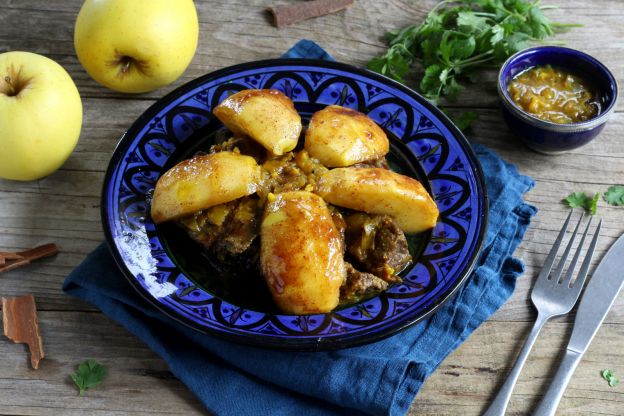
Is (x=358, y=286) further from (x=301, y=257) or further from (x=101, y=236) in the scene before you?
(x=101, y=236)

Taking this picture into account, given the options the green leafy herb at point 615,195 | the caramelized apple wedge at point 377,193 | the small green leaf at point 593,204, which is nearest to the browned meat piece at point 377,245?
the caramelized apple wedge at point 377,193

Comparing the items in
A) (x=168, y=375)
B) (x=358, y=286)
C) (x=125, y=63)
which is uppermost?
(x=125, y=63)

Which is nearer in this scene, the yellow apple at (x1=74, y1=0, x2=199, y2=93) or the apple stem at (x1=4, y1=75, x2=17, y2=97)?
the apple stem at (x1=4, y1=75, x2=17, y2=97)

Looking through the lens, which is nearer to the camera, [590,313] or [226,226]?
[226,226]

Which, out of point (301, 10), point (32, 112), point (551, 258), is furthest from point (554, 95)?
point (32, 112)

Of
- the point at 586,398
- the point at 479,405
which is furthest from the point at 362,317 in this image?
the point at 586,398

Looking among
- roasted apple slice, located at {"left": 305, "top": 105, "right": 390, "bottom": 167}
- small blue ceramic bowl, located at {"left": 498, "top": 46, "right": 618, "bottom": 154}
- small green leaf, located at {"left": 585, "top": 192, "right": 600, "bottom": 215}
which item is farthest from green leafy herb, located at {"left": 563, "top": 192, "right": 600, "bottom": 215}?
roasted apple slice, located at {"left": 305, "top": 105, "right": 390, "bottom": 167}

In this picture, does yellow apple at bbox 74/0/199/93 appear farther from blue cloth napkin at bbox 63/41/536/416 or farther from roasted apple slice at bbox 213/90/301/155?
blue cloth napkin at bbox 63/41/536/416
